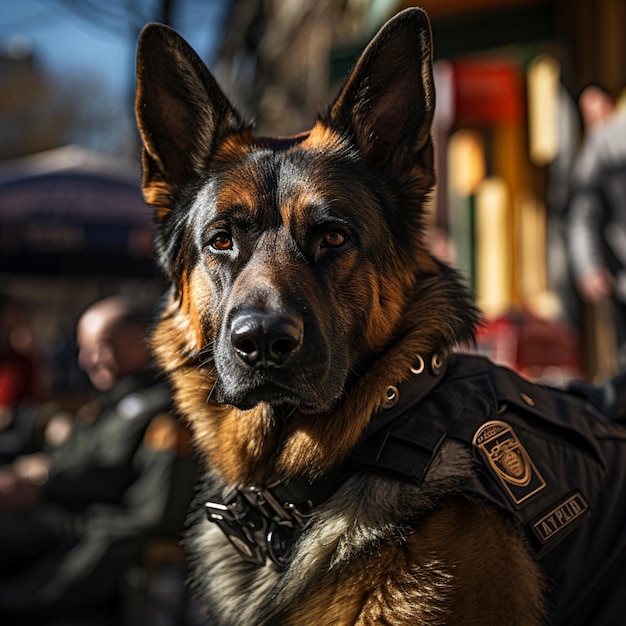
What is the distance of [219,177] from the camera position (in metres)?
2.23

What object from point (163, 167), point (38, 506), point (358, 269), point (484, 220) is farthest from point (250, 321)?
point (484, 220)

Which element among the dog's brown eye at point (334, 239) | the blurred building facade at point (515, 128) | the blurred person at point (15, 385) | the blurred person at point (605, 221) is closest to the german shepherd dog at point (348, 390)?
the dog's brown eye at point (334, 239)

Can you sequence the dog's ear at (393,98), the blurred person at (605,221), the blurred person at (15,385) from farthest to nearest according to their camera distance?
the blurred person at (15,385)
the blurred person at (605,221)
the dog's ear at (393,98)

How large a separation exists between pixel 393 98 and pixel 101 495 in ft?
9.07

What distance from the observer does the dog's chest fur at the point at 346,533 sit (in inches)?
71.4

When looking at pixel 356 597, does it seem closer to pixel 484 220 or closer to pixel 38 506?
pixel 38 506

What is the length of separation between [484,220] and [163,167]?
17.3 feet

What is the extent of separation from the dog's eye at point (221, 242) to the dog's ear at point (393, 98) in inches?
18.0

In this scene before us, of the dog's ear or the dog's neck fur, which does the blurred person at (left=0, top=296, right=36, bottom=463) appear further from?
the dog's ear

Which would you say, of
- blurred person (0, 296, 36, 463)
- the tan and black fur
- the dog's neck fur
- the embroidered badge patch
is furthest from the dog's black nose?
blurred person (0, 296, 36, 463)

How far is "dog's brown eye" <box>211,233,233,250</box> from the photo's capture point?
2.17 m

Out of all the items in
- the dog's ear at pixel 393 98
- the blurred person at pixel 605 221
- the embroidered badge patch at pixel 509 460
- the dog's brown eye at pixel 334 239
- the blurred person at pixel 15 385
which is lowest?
the blurred person at pixel 15 385

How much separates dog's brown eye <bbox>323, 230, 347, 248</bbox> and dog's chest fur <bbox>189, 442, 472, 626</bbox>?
2.00ft

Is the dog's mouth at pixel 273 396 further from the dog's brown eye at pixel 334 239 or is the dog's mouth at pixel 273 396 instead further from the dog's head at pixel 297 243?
the dog's brown eye at pixel 334 239
